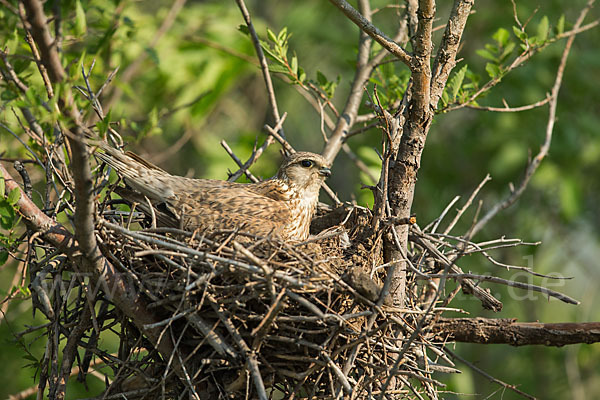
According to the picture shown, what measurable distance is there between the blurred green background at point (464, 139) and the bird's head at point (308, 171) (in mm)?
679

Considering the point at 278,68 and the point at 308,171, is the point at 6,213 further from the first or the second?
the point at 308,171

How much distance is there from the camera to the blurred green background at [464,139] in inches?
278

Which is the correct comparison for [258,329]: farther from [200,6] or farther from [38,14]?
[200,6]

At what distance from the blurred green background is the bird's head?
26.7 inches

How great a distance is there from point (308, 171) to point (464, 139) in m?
4.32

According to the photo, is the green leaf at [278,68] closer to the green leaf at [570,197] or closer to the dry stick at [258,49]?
the dry stick at [258,49]

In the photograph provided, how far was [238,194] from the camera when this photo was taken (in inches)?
184

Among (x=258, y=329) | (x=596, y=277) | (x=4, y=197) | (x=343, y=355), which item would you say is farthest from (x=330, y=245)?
(x=596, y=277)

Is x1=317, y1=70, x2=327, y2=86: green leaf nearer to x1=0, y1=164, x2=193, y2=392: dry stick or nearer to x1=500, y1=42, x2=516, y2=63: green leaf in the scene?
x1=500, y1=42, x2=516, y2=63: green leaf

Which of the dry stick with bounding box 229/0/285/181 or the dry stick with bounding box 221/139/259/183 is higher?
the dry stick with bounding box 229/0/285/181

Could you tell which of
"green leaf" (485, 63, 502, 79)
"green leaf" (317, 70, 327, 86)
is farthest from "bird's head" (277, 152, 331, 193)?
"green leaf" (485, 63, 502, 79)

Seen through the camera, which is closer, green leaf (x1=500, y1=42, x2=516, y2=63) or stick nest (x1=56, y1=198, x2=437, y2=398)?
stick nest (x1=56, y1=198, x2=437, y2=398)

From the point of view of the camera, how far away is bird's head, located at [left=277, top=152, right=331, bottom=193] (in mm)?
5020

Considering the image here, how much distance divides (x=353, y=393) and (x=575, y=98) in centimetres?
629
